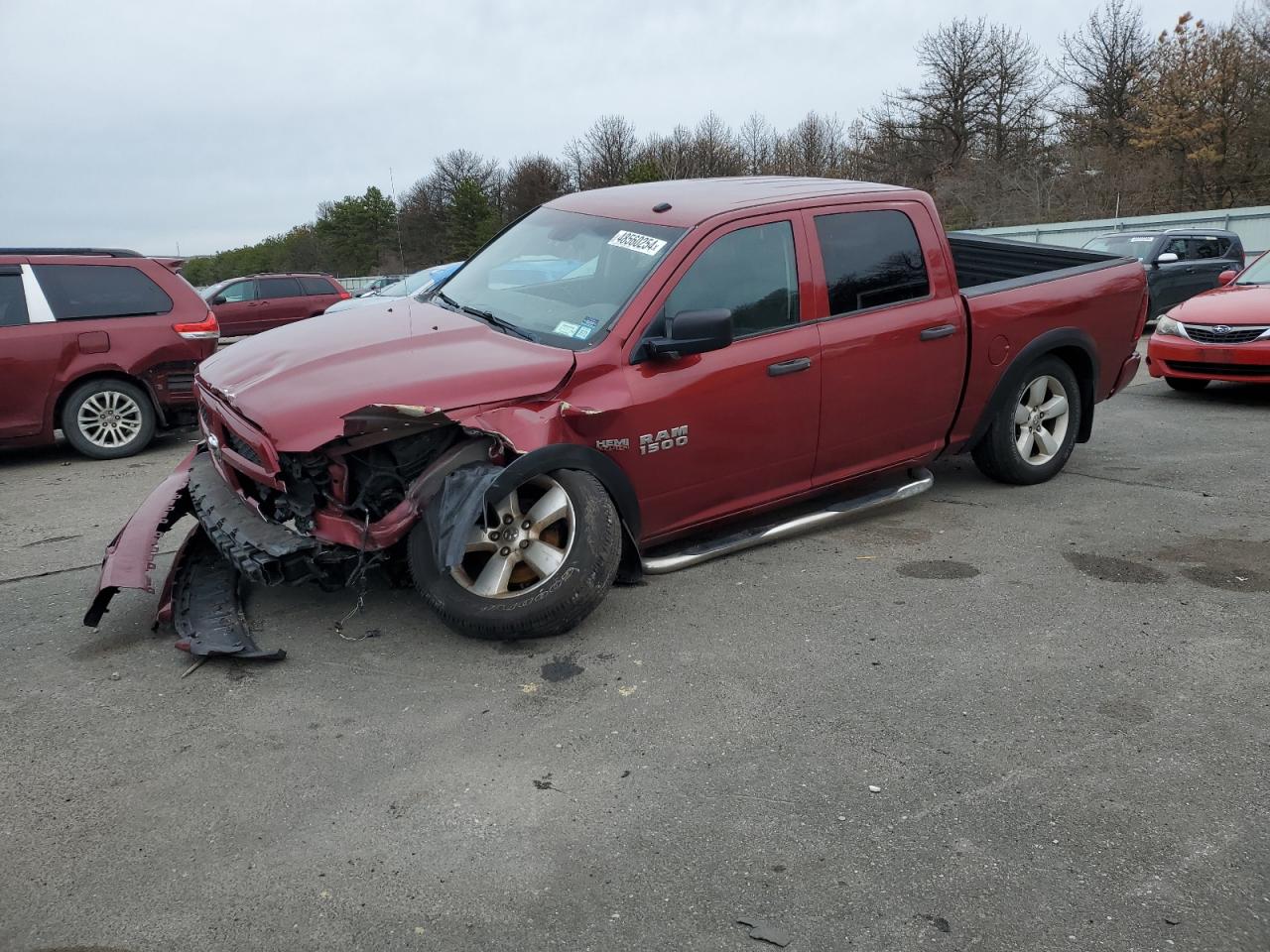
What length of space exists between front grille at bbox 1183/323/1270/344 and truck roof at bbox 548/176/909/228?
5108 mm

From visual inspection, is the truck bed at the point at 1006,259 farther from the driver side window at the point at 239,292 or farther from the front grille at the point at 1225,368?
the driver side window at the point at 239,292

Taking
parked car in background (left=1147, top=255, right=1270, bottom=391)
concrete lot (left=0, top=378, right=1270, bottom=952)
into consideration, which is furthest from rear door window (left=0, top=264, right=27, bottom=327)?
parked car in background (left=1147, top=255, right=1270, bottom=391)

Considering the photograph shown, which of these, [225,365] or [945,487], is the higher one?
[225,365]

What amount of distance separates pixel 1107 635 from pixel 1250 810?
1298 millimetres

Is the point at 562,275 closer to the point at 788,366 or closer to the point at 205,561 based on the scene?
the point at 788,366

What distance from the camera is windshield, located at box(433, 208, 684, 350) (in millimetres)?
4672

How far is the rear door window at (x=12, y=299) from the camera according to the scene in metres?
8.16

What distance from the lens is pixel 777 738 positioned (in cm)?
346

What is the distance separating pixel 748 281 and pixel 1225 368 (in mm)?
6525

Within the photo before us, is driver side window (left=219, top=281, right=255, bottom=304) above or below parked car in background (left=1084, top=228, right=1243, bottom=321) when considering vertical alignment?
above

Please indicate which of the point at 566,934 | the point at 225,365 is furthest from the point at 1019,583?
the point at 225,365

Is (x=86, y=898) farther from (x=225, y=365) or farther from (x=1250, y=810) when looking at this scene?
(x=1250, y=810)

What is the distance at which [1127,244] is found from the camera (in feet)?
53.4

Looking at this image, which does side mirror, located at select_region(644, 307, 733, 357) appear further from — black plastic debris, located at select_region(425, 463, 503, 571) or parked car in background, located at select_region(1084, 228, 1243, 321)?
parked car in background, located at select_region(1084, 228, 1243, 321)
